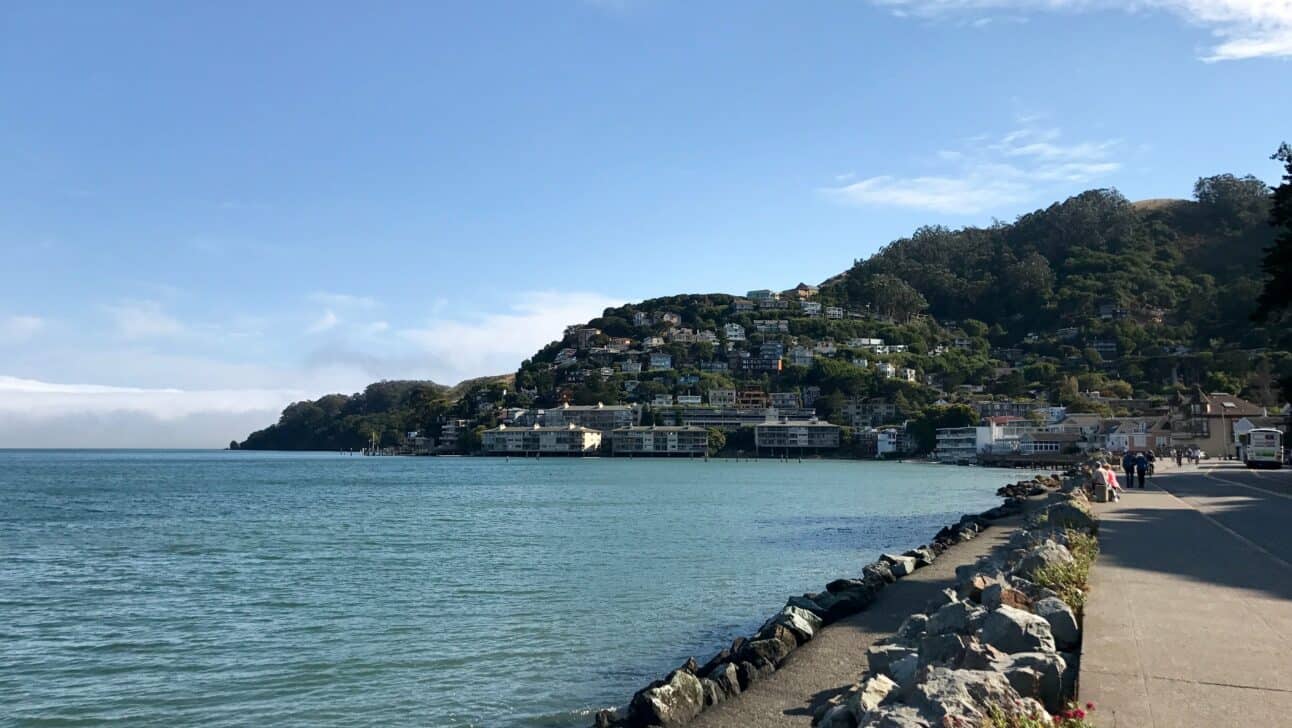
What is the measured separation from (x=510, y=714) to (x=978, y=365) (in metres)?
179

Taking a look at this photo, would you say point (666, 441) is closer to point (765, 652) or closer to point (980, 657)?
point (765, 652)

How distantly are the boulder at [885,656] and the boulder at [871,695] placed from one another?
1.80 meters

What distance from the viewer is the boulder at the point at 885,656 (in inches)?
376

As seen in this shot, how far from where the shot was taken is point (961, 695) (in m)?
5.88

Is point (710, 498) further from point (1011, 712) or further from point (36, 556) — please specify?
point (1011, 712)

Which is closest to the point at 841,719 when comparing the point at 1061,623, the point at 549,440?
the point at 1061,623

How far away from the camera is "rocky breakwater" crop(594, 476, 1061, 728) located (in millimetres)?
9664

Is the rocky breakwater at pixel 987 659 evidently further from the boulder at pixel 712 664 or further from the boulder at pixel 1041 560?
the boulder at pixel 712 664

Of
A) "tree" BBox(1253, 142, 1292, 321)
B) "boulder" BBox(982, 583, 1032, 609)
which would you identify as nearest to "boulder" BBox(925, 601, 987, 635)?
"boulder" BBox(982, 583, 1032, 609)

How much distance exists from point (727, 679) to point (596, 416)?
175620mm

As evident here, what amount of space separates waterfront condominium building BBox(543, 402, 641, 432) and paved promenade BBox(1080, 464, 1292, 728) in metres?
164

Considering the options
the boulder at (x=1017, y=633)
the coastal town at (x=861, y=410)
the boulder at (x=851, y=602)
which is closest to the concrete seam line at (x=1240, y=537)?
the boulder at (x=851, y=602)

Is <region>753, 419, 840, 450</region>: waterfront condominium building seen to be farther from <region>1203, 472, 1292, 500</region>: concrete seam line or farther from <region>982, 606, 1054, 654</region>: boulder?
<region>982, 606, 1054, 654</region>: boulder

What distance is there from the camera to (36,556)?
28094 mm
